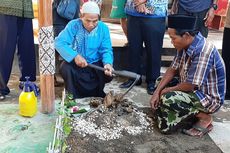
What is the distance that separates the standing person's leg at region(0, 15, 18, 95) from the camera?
4051 mm

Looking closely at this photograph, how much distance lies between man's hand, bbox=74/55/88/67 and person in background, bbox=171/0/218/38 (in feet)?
4.74

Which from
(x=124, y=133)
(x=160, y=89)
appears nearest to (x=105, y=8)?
(x=160, y=89)

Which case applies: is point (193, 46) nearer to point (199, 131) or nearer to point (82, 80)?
point (199, 131)

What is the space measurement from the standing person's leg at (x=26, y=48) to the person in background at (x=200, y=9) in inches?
74.8

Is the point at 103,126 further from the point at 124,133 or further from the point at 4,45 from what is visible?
the point at 4,45

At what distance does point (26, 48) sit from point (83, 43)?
0.79m

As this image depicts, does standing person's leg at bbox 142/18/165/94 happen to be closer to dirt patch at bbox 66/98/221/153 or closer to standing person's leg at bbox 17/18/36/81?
dirt patch at bbox 66/98/221/153

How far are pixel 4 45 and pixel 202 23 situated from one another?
8.06 ft

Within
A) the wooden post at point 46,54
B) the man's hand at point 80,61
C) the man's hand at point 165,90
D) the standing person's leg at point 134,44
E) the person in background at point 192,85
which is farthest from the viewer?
the standing person's leg at point 134,44

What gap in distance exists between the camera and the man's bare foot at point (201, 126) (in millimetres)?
3445

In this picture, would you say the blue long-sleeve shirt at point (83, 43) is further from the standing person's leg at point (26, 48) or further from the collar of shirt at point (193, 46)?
the collar of shirt at point (193, 46)

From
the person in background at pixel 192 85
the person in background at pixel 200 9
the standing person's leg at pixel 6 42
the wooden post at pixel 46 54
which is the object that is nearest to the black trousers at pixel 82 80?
the wooden post at pixel 46 54

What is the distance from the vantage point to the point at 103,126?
11.1ft

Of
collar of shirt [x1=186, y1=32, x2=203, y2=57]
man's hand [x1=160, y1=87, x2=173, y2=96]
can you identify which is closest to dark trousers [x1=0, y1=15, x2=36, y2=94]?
man's hand [x1=160, y1=87, x2=173, y2=96]
